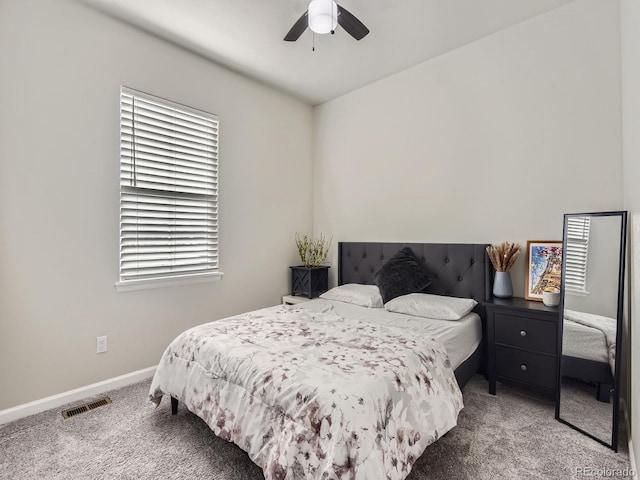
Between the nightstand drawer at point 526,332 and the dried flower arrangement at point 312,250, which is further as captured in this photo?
the dried flower arrangement at point 312,250

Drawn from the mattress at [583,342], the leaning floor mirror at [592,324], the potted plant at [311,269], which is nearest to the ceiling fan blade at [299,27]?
the leaning floor mirror at [592,324]

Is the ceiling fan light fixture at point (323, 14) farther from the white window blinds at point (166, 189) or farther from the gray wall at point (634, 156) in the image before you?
the white window blinds at point (166, 189)

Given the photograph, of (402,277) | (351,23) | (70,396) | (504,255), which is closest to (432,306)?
(402,277)

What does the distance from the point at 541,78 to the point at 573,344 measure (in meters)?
2.03

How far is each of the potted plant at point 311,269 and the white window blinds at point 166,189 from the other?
0.99 meters

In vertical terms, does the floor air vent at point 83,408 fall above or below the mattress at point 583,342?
below

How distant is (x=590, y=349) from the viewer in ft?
6.70

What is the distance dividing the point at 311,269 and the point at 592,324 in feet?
8.26

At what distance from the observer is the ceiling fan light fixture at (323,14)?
1.93m

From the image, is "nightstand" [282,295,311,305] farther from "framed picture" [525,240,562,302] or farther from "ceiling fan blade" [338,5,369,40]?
"ceiling fan blade" [338,5,369,40]

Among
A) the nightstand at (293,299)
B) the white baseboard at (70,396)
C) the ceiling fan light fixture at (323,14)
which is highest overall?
the ceiling fan light fixture at (323,14)

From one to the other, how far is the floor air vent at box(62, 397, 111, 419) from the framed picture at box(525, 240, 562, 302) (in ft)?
11.1

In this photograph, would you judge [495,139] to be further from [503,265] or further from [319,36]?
Answer: [319,36]

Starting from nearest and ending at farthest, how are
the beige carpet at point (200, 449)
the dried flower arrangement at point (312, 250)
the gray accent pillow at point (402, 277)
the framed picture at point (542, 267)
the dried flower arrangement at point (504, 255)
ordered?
the beige carpet at point (200, 449) < the framed picture at point (542, 267) < the dried flower arrangement at point (504, 255) < the gray accent pillow at point (402, 277) < the dried flower arrangement at point (312, 250)
